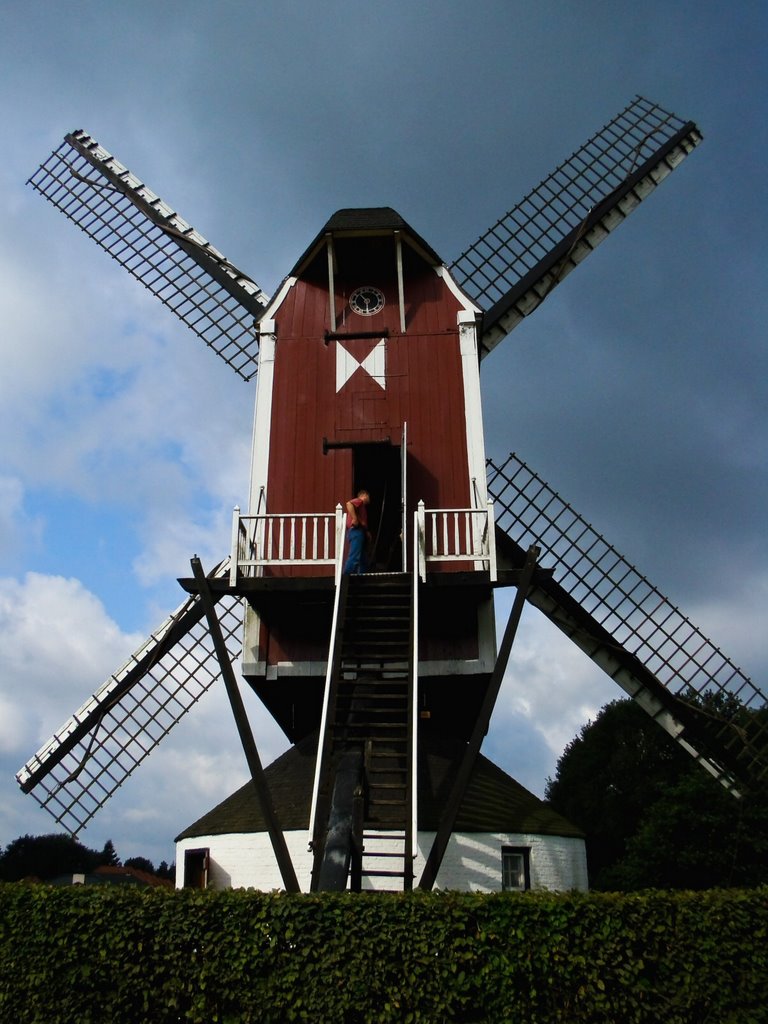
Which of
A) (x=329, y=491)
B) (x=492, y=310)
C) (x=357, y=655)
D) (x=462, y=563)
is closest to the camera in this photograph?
(x=357, y=655)

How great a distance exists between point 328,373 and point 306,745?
21.9ft

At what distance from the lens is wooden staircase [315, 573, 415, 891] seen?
34.6ft

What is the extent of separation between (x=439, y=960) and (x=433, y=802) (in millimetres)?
6537

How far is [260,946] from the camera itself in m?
7.98

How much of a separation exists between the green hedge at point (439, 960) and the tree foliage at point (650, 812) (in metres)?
9.45

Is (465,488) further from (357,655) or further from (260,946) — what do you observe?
(260,946)

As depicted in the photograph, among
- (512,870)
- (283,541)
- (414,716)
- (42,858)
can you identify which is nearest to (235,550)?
(283,541)

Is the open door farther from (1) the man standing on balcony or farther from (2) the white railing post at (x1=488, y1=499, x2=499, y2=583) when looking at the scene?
(2) the white railing post at (x1=488, y1=499, x2=499, y2=583)

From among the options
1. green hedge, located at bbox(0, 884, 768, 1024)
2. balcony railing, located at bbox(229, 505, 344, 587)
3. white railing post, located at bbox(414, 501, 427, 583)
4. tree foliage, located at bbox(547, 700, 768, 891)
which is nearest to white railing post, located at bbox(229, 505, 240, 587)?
balcony railing, located at bbox(229, 505, 344, 587)

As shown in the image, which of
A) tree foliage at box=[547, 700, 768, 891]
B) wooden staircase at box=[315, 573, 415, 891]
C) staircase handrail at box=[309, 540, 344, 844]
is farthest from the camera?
tree foliage at box=[547, 700, 768, 891]

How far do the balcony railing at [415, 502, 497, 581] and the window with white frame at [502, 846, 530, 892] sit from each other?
15.2ft

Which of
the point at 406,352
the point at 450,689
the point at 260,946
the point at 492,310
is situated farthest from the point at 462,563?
the point at 260,946

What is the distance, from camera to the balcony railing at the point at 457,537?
12.9 meters

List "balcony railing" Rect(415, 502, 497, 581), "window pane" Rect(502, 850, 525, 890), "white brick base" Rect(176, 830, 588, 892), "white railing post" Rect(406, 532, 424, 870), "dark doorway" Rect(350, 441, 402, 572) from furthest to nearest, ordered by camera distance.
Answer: "dark doorway" Rect(350, 441, 402, 572)
"window pane" Rect(502, 850, 525, 890)
"white brick base" Rect(176, 830, 588, 892)
"balcony railing" Rect(415, 502, 497, 581)
"white railing post" Rect(406, 532, 424, 870)
